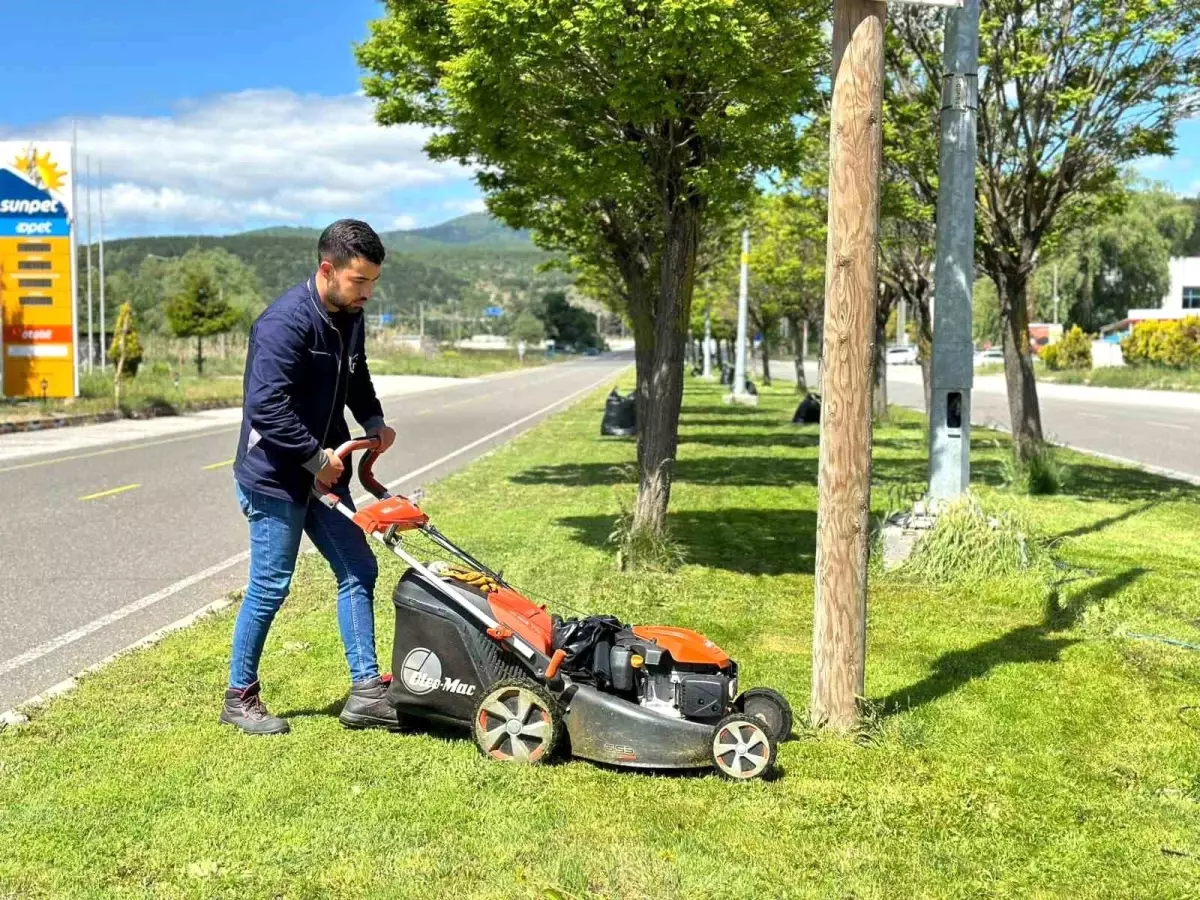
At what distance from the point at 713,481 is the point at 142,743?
10.8m

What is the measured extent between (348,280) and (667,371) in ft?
16.2

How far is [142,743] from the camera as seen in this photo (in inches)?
189

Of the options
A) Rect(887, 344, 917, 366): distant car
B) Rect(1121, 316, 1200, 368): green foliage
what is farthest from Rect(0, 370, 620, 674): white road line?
Rect(887, 344, 917, 366): distant car

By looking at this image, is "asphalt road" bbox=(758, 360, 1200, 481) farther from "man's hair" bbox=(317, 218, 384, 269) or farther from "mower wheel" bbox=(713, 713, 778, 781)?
"man's hair" bbox=(317, 218, 384, 269)

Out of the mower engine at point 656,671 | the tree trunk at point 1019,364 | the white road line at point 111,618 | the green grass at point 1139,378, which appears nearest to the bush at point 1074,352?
the green grass at point 1139,378

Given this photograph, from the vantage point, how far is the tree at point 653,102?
7.91 meters

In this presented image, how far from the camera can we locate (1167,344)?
170 ft

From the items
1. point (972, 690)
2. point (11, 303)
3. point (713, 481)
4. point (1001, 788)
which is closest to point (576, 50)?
point (972, 690)

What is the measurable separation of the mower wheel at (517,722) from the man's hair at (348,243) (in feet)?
5.74

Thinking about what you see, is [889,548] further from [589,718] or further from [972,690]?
[589,718]

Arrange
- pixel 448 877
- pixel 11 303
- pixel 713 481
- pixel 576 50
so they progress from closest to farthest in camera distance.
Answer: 1. pixel 448 877
2. pixel 576 50
3. pixel 713 481
4. pixel 11 303

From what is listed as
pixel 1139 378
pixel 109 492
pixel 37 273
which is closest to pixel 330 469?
pixel 109 492

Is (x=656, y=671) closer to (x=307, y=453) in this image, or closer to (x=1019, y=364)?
(x=307, y=453)

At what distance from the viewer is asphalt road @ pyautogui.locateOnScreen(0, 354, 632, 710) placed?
22.5ft
